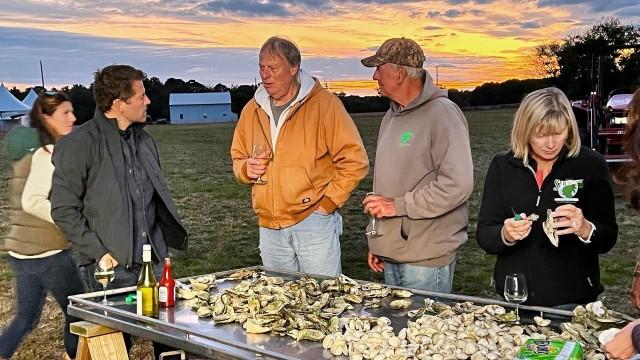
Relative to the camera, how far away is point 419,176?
3.85 metres

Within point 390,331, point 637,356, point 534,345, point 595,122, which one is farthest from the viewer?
point 595,122

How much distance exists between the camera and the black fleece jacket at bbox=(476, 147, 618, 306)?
3.14 metres

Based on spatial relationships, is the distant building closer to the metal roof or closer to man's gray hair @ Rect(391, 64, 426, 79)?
the metal roof

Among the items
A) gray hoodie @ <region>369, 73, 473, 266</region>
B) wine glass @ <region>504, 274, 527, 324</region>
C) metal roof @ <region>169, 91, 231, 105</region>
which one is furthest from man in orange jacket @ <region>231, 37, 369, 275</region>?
metal roof @ <region>169, 91, 231, 105</region>

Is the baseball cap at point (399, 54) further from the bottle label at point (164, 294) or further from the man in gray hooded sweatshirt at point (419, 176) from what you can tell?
the bottle label at point (164, 294)

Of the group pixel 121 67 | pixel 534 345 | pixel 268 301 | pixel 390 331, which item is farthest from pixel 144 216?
pixel 534 345

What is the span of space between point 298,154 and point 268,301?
1244 mm

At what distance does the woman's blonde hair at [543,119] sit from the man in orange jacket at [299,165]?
48.7 inches

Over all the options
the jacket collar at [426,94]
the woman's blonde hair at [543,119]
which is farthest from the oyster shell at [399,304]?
the jacket collar at [426,94]

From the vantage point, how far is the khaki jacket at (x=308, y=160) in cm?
421

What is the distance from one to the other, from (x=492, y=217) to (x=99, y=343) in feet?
5.83

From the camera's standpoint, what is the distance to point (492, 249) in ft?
10.6

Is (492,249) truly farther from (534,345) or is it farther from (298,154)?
(298,154)

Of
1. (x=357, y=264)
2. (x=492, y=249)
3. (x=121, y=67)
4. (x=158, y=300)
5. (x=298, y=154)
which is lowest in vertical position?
(x=357, y=264)
